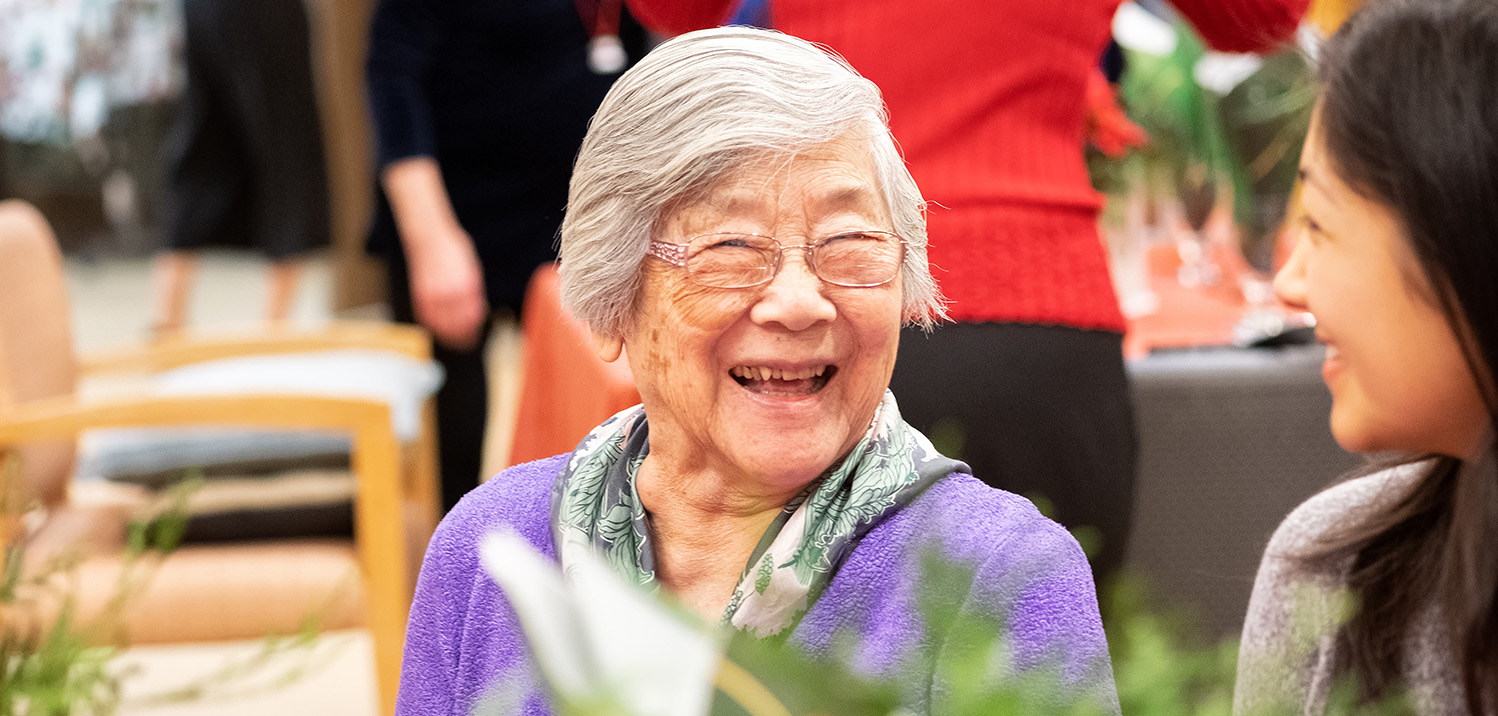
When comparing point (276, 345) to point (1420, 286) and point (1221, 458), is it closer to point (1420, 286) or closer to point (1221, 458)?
point (1221, 458)

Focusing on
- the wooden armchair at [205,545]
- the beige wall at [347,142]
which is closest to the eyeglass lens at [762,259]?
the wooden armchair at [205,545]

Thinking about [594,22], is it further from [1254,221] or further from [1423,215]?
[1423,215]

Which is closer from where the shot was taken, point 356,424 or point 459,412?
point 356,424

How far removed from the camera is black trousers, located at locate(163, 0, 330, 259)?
5223 millimetres

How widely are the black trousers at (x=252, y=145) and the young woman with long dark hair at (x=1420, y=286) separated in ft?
15.9

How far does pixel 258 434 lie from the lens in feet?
8.65

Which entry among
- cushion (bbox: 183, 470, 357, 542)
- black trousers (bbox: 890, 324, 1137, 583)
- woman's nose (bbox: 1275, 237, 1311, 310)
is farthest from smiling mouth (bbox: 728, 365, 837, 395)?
cushion (bbox: 183, 470, 357, 542)

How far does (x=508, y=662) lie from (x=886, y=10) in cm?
69

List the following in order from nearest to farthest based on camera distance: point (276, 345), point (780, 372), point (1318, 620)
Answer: point (1318, 620) < point (780, 372) < point (276, 345)

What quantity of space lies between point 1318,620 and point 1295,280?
243mm

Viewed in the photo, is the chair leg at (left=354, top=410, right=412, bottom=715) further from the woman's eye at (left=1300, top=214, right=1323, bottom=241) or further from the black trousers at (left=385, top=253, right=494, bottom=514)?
the woman's eye at (left=1300, top=214, right=1323, bottom=241)

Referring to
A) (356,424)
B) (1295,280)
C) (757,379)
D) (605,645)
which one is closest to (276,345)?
(356,424)

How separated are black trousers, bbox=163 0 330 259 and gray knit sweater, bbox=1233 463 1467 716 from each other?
187 inches

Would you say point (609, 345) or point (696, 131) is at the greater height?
point (696, 131)
